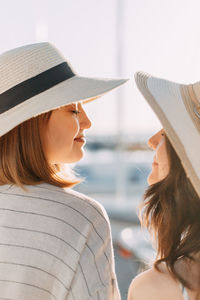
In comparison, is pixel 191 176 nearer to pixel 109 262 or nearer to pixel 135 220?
pixel 109 262

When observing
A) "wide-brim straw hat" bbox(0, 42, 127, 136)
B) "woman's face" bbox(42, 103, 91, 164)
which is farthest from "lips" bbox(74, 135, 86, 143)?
"wide-brim straw hat" bbox(0, 42, 127, 136)

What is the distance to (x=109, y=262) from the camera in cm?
157

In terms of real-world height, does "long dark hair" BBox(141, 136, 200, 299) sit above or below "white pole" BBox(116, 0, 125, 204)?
above


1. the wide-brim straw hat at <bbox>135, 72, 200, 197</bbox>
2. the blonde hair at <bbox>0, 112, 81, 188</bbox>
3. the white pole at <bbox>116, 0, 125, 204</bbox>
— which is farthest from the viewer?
the white pole at <bbox>116, 0, 125, 204</bbox>

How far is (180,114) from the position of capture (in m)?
1.34

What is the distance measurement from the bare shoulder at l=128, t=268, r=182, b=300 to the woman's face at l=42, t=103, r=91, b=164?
0.47 m

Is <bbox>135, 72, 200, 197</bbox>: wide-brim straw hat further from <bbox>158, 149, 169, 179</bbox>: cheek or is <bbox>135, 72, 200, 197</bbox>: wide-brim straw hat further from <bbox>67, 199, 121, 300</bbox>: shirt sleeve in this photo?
<bbox>67, 199, 121, 300</bbox>: shirt sleeve

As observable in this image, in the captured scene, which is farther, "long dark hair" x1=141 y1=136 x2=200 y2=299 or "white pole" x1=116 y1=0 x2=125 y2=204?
"white pole" x1=116 y1=0 x2=125 y2=204

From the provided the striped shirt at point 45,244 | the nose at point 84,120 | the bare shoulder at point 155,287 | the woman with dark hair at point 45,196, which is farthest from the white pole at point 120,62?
the bare shoulder at point 155,287

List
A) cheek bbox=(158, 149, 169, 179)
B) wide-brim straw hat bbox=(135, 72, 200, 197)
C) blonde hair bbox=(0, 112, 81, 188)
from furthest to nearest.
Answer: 1. blonde hair bbox=(0, 112, 81, 188)
2. cheek bbox=(158, 149, 169, 179)
3. wide-brim straw hat bbox=(135, 72, 200, 197)

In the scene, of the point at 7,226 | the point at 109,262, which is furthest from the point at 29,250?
the point at 109,262

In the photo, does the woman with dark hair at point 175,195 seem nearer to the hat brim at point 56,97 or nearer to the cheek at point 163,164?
the cheek at point 163,164

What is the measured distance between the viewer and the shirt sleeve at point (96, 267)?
1.50 meters

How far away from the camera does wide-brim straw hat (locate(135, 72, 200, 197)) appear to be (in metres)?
1.27
